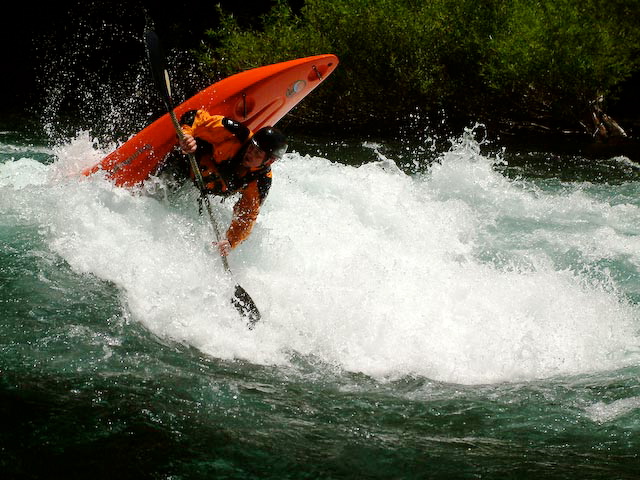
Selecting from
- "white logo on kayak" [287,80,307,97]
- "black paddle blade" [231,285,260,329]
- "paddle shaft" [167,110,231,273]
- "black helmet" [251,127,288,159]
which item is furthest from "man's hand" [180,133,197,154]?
"white logo on kayak" [287,80,307,97]

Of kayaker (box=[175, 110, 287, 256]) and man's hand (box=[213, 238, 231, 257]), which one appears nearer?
man's hand (box=[213, 238, 231, 257])

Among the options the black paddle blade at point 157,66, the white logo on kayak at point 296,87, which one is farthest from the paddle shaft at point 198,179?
the white logo on kayak at point 296,87

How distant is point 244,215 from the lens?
4.77 metres

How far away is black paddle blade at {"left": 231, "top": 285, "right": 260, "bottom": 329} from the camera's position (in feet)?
13.1

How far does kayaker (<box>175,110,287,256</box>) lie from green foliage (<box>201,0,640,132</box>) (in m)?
5.82

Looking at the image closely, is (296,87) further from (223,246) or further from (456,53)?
(456,53)

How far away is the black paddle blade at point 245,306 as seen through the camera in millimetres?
4000

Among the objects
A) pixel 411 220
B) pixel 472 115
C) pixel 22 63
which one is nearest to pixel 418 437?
pixel 411 220

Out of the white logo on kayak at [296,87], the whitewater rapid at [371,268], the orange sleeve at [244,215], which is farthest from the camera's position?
the white logo on kayak at [296,87]

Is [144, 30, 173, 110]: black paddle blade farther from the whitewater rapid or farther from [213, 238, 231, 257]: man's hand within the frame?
[213, 238, 231, 257]: man's hand

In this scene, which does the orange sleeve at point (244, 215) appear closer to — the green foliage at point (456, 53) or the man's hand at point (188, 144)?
the man's hand at point (188, 144)

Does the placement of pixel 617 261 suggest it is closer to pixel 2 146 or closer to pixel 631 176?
pixel 631 176

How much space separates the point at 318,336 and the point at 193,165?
4.96 feet

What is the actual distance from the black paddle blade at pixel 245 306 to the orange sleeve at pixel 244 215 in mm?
612
